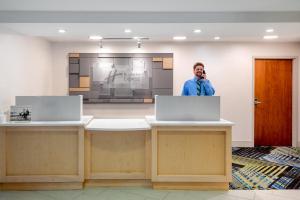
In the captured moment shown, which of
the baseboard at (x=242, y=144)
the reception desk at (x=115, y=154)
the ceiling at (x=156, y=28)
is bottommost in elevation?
the baseboard at (x=242, y=144)

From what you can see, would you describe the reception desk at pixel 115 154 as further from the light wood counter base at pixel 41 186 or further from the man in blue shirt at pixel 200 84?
the man in blue shirt at pixel 200 84

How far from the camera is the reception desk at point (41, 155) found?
3.15 meters

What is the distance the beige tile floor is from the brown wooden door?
2.61 meters

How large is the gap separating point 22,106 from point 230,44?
412 centimetres

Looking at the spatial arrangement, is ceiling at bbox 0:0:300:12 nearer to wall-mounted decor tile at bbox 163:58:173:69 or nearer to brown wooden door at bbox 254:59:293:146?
wall-mounted decor tile at bbox 163:58:173:69

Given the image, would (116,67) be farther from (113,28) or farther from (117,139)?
(117,139)

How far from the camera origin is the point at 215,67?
18.0 ft

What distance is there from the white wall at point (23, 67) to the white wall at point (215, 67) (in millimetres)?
340

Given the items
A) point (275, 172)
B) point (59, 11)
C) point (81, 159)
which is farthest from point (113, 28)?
point (275, 172)

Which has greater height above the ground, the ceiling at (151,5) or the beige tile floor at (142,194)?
the ceiling at (151,5)

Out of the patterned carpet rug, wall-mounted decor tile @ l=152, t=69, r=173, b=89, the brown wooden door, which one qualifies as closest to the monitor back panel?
the patterned carpet rug

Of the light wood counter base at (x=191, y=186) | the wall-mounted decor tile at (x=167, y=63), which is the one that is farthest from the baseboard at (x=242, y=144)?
the light wood counter base at (x=191, y=186)

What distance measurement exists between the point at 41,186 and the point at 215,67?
3917 millimetres

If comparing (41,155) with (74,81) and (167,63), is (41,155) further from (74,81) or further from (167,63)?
(167,63)
